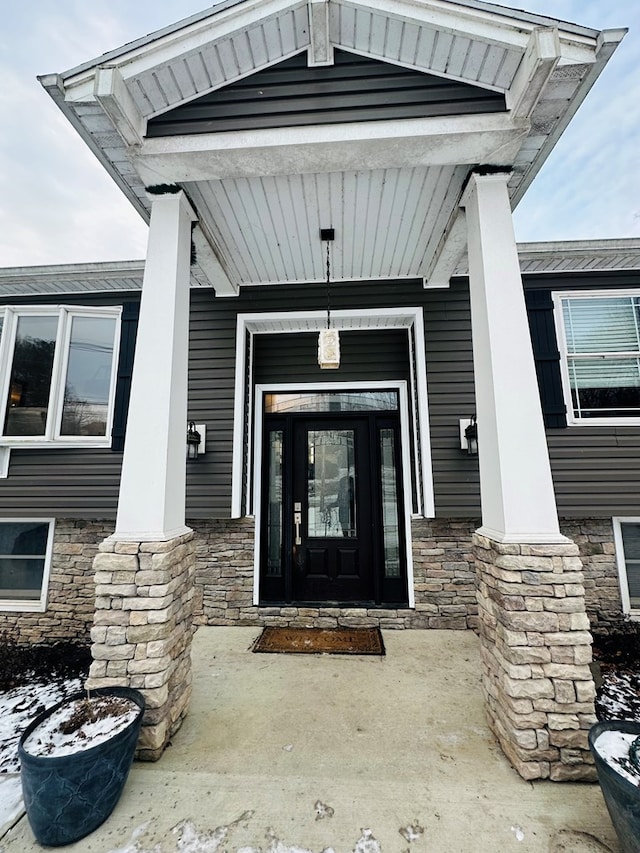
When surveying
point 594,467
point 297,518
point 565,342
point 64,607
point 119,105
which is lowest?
point 64,607

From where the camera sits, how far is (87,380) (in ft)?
13.4

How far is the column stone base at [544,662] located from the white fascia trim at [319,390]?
6.38ft

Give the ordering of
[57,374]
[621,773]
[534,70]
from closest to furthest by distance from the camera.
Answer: [621,773] < [534,70] < [57,374]

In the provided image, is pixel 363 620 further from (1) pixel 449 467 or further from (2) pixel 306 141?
(2) pixel 306 141

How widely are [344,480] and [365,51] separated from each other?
11.1 feet

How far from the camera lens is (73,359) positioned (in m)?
4.08

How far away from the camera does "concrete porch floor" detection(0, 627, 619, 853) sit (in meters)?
1.52

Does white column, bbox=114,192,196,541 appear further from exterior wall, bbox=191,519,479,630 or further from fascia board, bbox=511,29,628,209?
fascia board, bbox=511,29,628,209

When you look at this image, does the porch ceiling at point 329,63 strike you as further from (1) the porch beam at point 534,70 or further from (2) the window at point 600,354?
(2) the window at point 600,354

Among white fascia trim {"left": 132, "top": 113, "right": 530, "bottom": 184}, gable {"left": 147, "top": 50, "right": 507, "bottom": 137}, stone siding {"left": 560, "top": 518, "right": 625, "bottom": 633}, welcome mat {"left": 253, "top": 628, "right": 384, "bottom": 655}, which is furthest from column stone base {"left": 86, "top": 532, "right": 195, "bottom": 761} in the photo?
stone siding {"left": 560, "top": 518, "right": 625, "bottom": 633}

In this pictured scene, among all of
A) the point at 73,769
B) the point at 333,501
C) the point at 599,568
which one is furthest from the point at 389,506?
the point at 73,769

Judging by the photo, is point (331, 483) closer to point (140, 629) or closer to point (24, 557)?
point (140, 629)

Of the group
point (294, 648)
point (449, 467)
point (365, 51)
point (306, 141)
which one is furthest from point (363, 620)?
point (365, 51)

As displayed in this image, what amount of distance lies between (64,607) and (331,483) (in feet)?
9.83
